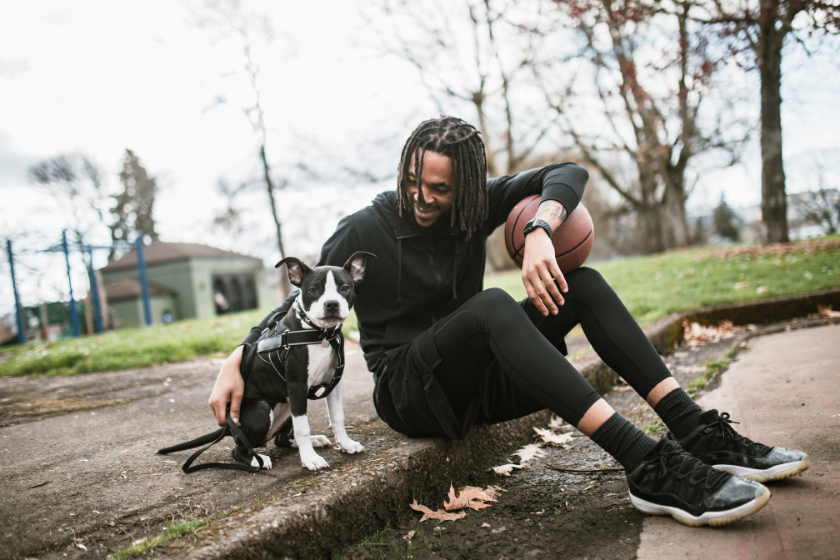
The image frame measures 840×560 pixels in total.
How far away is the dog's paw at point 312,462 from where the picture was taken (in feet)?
7.10

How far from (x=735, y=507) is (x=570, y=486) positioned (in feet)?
2.29

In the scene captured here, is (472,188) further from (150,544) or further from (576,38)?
(576,38)

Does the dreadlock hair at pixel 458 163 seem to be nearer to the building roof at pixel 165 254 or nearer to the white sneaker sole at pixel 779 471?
the white sneaker sole at pixel 779 471

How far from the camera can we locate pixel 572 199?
95.2 inches

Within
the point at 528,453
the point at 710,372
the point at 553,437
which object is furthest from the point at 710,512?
the point at 710,372

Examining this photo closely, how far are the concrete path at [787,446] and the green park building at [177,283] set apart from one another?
3381 centimetres

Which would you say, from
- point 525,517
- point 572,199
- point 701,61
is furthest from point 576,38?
point 525,517

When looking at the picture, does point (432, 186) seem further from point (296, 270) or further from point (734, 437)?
point (734, 437)

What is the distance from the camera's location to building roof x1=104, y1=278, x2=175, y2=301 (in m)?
31.3

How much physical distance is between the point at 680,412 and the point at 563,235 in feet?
2.91

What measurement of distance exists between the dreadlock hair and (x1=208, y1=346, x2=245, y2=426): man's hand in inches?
42.2

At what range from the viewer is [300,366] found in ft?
7.29

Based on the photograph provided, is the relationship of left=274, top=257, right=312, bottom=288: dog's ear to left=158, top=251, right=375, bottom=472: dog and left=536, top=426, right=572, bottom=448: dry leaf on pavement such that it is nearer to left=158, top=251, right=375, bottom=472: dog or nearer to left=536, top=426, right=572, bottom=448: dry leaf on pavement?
→ left=158, top=251, right=375, bottom=472: dog

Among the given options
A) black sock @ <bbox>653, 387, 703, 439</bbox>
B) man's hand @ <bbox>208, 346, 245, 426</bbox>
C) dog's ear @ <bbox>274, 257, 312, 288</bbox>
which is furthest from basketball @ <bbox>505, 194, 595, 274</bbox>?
man's hand @ <bbox>208, 346, 245, 426</bbox>
